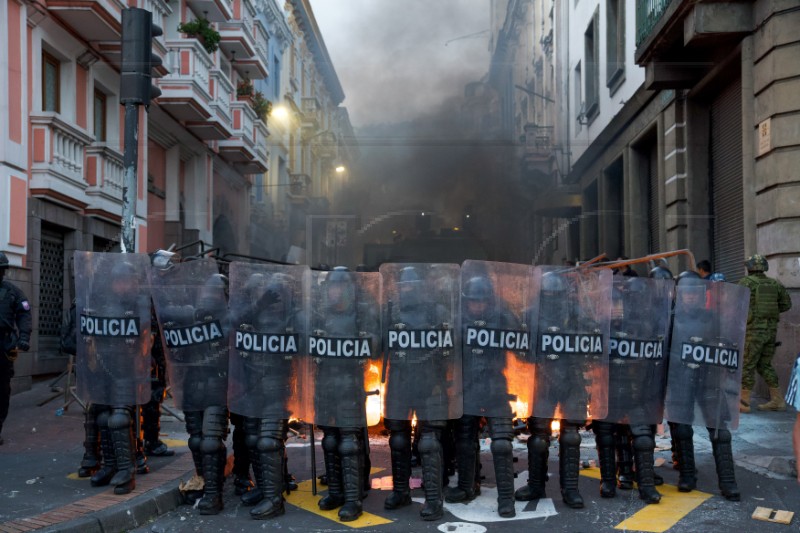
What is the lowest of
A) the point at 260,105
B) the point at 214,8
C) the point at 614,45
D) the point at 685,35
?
the point at 685,35

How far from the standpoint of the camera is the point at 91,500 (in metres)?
5.33

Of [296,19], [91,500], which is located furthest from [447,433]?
[296,19]

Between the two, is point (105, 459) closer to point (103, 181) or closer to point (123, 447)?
point (123, 447)

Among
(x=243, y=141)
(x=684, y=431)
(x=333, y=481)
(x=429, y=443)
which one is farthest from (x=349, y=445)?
(x=243, y=141)

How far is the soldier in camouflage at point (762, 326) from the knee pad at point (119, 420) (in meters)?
6.50

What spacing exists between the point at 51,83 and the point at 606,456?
35.6ft

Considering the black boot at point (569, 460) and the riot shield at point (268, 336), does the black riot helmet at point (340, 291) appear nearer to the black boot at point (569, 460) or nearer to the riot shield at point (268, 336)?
the riot shield at point (268, 336)

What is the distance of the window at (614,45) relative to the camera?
16.4 meters

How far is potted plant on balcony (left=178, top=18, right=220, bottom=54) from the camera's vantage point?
60.0 feet

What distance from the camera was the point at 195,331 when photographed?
17.9ft

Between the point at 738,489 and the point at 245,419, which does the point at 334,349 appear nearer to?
the point at 245,419

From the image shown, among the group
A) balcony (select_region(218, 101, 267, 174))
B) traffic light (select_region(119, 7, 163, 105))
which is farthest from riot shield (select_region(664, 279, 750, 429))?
balcony (select_region(218, 101, 267, 174))

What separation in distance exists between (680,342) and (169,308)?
11.8 ft

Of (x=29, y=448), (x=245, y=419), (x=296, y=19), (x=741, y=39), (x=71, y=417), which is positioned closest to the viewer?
(x=245, y=419)
